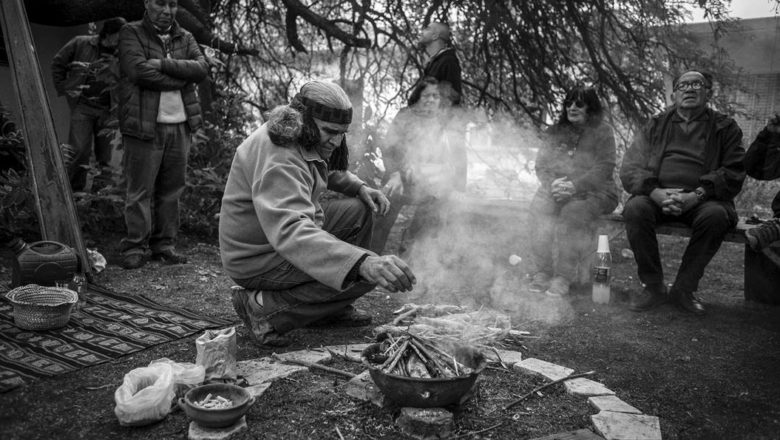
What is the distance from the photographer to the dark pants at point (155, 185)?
505cm

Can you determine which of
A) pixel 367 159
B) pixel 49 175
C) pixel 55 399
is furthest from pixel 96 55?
pixel 55 399

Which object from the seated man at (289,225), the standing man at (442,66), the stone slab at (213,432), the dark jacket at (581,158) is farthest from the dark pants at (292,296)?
the standing man at (442,66)

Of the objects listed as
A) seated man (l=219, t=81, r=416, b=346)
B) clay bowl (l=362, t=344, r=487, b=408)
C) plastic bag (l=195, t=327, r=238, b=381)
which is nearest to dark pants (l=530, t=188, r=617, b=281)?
seated man (l=219, t=81, r=416, b=346)

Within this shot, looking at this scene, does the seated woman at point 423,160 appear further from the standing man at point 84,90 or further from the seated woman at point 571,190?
the standing man at point 84,90

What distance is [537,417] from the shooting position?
8.75ft

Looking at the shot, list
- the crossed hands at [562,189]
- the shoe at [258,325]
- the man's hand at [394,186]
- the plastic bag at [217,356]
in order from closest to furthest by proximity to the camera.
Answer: the plastic bag at [217,356] < the shoe at [258,325] < the crossed hands at [562,189] < the man's hand at [394,186]

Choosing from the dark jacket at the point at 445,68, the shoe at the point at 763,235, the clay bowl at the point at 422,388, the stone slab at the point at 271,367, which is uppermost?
the dark jacket at the point at 445,68

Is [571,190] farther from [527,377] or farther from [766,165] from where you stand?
[527,377]

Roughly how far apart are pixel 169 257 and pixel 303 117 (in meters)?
2.85

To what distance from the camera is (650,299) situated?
4727 mm

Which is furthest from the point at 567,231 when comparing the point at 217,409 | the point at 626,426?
the point at 217,409

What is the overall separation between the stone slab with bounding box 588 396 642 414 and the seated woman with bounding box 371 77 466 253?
3.33 meters

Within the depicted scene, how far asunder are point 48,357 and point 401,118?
4.21m

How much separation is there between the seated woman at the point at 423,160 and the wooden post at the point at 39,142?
2759 millimetres
